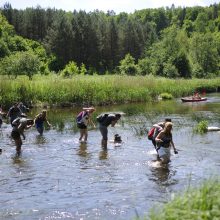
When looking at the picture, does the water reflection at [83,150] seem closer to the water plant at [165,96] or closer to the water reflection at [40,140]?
the water reflection at [40,140]

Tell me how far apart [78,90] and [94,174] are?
2663cm

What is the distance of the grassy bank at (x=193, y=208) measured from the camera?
664 cm

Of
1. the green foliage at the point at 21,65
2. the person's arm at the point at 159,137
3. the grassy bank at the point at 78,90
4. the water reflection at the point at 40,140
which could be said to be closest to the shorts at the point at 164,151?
the person's arm at the point at 159,137

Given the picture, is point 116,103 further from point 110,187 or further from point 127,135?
point 110,187

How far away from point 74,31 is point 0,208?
300 ft

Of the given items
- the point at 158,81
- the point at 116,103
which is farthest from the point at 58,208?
the point at 158,81

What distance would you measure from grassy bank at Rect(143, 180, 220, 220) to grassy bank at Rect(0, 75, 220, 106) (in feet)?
Result: 100

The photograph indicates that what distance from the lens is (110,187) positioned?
1336 cm

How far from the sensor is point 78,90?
41188 millimetres

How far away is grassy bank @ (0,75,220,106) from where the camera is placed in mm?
38156

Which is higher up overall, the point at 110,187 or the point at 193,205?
the point at 193,205

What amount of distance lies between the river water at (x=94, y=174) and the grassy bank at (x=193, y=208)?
1208 mm

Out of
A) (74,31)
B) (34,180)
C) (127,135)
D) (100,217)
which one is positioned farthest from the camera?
(74,31)

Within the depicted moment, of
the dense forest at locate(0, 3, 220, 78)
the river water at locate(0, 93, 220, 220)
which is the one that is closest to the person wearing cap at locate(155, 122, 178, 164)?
the river water at locate(0, 93, 220, 220)
